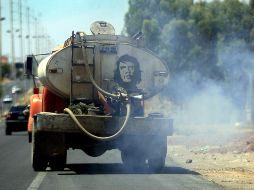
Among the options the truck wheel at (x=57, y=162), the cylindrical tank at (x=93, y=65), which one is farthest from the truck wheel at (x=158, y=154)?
the truck wheel at (x=57, y=162)

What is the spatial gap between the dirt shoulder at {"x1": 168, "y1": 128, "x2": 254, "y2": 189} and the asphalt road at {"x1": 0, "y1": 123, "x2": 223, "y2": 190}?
494 millimetres

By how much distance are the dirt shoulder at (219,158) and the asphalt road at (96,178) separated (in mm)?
494

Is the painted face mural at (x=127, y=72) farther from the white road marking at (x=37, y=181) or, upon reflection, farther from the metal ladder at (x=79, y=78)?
the white road marking at (x=37, y=181)

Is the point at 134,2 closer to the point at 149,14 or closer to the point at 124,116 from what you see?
the point at 149,14

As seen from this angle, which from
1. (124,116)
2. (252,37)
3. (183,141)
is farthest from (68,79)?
(252,37)

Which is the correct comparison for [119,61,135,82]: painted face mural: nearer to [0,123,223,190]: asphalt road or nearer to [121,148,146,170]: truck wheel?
[121,148,146,170]: truck wheel

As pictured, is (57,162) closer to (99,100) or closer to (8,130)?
(99,100)

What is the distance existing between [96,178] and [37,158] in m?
2.35

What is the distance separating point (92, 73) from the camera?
18188mm

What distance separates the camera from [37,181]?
1566 cm

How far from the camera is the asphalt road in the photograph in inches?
572

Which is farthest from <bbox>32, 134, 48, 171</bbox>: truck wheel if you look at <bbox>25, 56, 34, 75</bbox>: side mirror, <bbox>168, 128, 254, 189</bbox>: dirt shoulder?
<bbox>168, 128, 254, 189</bbox>: dirt shoulder

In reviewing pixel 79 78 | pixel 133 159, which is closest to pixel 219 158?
pixel 133 159

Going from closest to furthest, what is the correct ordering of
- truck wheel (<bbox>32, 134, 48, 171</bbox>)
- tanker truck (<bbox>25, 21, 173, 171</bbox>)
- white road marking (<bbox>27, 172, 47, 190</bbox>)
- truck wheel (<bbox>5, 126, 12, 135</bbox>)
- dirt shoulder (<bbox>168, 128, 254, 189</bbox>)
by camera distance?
white road marking (<bbox>27, 172, 47, 190</bbox>) → dirt shoulder (<bbox>168, 128, 254, 189</bbox>) → tanker truck (<bbox>25, 21, 173, 171</bbox>) → truck wheel (<bbox>32, 134, 48, 171</bbox>) → truck wheel (<bbox>5, 126, 12, 135</bbox>)
